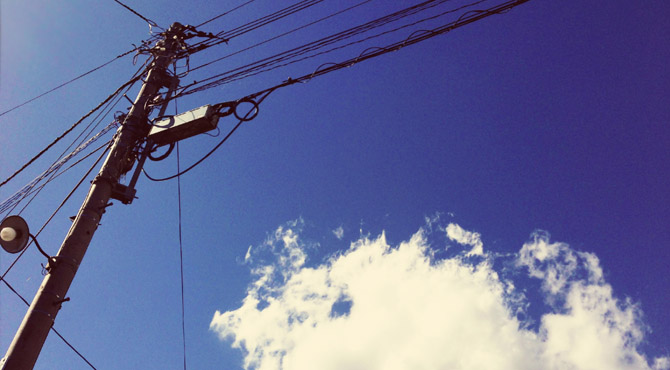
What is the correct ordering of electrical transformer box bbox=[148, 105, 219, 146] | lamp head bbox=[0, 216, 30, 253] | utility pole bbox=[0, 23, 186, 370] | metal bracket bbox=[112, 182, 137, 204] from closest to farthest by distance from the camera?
utility pole bbox=[0, 23, 186, 370] → lamp head bbox=[0, 216, 30, 253] → metal bracket bbox=[112, 182, 137, 204] → electrical transformer box bbox=[148, 105, 219, 146]

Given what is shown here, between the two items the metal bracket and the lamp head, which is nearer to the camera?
the lamp head

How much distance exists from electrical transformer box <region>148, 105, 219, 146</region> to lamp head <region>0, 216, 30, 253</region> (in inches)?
86.3

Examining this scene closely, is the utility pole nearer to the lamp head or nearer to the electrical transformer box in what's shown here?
the electrical transformer box

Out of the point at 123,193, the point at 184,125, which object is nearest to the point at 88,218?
the point at 123,193

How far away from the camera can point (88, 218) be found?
198 inches

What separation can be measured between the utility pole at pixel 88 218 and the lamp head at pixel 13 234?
35 cm

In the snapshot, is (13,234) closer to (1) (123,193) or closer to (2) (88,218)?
(2) (88,218)

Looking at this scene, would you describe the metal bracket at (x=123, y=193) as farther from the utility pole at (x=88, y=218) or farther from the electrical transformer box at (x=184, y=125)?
the electrical transformer box at (x=184, y=125)

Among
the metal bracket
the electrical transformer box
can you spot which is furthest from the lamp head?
the electrical transformer box

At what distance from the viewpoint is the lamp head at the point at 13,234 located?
4310 millimetres

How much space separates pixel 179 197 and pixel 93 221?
10.3ft

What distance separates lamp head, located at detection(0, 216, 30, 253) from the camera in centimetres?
431

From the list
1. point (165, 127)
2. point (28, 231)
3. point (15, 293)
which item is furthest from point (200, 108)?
point (15, 293)

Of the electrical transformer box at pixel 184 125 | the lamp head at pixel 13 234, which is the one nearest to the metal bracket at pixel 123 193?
the electrical transformer box at pixel 184 125
